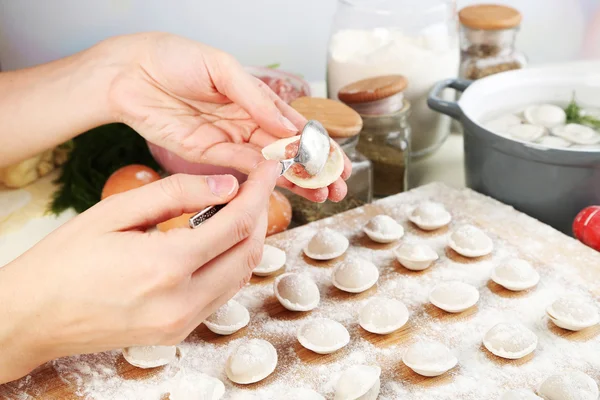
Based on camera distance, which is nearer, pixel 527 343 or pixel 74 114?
pixel 527 343

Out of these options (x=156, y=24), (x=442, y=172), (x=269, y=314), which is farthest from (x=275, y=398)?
(x=156, y=24)

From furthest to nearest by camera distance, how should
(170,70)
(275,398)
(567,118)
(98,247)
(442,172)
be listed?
1. (442,172)
2. (567,118)
3. (170,70)
4. (275,398)
5. (98,247)

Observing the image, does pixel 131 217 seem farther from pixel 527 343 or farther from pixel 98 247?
pixel 527 343

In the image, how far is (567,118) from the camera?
1400mm

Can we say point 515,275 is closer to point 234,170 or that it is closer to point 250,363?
point 250,363

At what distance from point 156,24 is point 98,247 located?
101 cm

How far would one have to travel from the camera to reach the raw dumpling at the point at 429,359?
34.8 inches

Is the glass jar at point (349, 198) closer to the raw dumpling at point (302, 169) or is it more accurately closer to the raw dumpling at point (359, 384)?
the raw dumpling at point (302, 169)

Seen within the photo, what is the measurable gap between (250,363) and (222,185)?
260 mm

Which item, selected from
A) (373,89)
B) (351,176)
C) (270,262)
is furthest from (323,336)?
(373,89)

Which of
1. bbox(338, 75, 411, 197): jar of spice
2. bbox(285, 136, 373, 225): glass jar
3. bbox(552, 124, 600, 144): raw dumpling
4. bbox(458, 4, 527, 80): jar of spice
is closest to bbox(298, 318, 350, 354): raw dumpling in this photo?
bbox(285, 136, 373, 225): glass jar

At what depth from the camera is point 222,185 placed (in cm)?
81

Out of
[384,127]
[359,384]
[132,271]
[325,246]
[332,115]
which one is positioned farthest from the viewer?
[384,127]

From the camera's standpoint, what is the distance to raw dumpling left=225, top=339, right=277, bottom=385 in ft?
2.94
